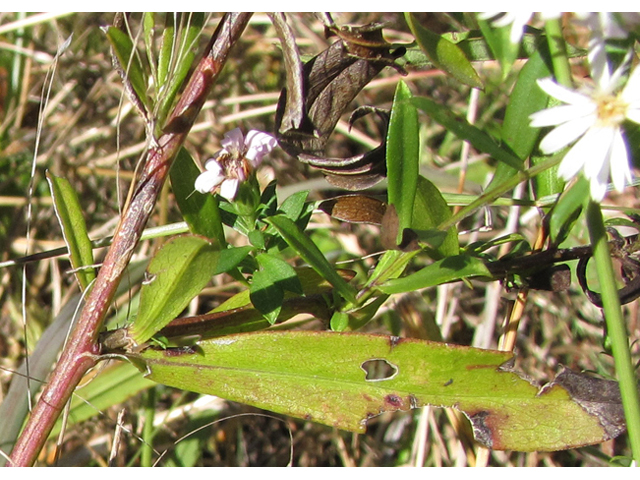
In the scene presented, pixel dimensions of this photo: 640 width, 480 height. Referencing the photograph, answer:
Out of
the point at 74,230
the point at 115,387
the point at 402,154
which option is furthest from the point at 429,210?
the point at 115,387

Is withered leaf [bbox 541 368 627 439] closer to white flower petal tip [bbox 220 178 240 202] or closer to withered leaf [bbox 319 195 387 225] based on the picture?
withered leaf [bbox 319 195 387 225]

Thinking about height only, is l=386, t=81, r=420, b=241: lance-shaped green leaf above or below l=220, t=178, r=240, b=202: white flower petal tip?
above

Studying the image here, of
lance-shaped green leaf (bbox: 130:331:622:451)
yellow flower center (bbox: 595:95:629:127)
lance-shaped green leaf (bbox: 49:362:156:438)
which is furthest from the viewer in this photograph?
lance-shaped green leaf (bbox: 49:362:156:438)

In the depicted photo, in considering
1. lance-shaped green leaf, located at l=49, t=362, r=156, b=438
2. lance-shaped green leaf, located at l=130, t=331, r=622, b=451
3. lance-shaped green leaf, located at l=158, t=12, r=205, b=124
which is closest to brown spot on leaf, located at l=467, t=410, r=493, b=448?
lance-shaped green leaf, located at l=130, t=331, r=622, b=451

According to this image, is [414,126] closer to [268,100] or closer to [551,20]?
[551,20]

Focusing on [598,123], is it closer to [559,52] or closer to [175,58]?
[559,52]

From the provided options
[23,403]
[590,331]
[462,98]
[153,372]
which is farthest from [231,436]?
[462,98]

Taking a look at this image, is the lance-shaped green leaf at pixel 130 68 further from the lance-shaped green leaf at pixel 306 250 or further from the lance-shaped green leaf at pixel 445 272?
the lance-shaped green leaf at pixel 445 272
